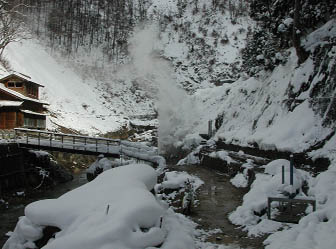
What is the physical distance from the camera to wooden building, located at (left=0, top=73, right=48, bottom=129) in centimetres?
3019

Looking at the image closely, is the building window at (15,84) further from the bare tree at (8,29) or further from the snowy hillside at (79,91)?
the snowy hillside at (79,91)

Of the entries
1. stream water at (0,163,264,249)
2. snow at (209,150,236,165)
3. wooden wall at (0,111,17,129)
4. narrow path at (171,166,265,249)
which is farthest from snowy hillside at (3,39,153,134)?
narrow path at (171,166,265,249)

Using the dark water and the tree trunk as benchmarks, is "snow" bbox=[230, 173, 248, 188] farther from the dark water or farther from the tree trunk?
the dark water

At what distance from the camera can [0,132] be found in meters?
25.9

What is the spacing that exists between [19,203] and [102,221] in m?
16.3

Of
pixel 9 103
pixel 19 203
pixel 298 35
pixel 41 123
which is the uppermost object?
pixel 298 35

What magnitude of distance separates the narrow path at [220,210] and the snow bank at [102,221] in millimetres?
1649

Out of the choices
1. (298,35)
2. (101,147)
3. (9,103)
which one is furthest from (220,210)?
(9,103)

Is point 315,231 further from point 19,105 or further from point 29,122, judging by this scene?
point 29,122

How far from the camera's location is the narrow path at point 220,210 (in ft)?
27.4

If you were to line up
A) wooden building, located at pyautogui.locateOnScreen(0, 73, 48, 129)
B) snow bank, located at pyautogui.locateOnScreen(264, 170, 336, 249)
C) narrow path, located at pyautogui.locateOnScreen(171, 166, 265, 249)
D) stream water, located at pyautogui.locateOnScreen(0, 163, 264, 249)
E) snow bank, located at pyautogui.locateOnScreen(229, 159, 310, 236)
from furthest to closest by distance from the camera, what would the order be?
wooden building, located at pyautogui.locateOnScreen(0, 73, 48, 129) < snow bank, located at pyautogui.locateOnScreen(229, 159, 310, 236) < stream water, located at pyautogui.locateOnScreen(0, 163, 264, 249) < narrow path, located at pyautogui.locateOnScreen(171, 166, 265, 249) < snow bank, located at pyautogui.locateOnScreen(264, 170, 336, 249)

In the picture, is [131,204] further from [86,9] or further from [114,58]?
[86,9]

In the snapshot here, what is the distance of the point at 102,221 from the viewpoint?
19.3 feet

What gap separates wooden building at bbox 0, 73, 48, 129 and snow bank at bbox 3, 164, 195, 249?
86.2ft
